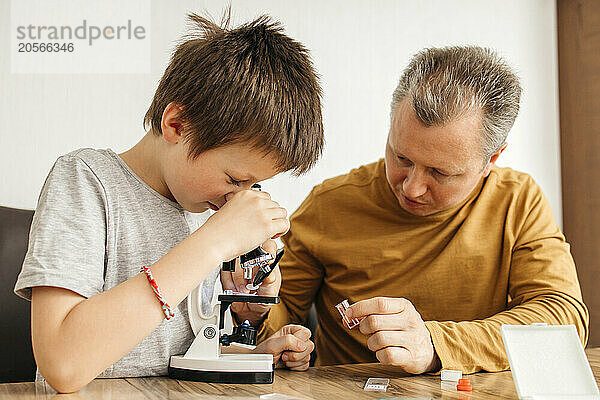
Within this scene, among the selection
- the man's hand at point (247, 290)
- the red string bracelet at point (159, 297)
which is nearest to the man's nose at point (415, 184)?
the man's hand at point (247, 290)

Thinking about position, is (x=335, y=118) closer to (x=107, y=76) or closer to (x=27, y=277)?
(x=107, y=76)

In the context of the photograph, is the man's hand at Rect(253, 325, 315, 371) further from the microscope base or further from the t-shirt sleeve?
the t-shirt sleeve

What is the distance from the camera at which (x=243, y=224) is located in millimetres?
1107

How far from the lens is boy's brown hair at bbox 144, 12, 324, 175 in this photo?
3.80ft

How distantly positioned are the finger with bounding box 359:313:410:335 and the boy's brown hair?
0.30 metres

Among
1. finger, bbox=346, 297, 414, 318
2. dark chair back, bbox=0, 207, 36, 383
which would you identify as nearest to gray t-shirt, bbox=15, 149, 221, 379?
finger, bbox=346, 297, 414, 318

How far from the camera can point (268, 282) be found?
4.34 feet

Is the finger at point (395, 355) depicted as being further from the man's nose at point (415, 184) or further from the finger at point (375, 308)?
the man's nose at point (415, 184)

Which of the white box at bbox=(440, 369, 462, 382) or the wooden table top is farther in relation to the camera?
the white box at bbox=(440, 369, 462, 382)

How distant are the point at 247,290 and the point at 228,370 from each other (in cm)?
22

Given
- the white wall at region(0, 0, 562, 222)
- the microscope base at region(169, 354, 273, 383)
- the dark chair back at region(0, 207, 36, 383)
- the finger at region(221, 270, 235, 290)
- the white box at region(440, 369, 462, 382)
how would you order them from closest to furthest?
the microscope base at region(169, 354, 273, 383) → the white box at region(440, 369, 462, 382) → the finger at region(221, 270, 235, 290) → the dark chair back at region(0, 207, 36, 383) → the white wall at region(0, 0, 562, 222)

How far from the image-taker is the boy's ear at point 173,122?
1188 millimetres

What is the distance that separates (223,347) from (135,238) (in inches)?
10.4

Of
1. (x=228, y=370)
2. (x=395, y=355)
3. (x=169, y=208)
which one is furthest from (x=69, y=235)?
(x=395, y=355)
